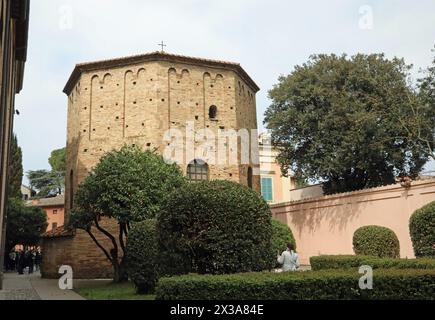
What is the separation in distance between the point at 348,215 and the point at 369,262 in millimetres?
8647

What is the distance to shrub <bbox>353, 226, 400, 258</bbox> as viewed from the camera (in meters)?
16.5

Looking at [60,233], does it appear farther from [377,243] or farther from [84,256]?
[377,243]

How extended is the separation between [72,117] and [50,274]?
874 cm

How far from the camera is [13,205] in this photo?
A: 34219mm

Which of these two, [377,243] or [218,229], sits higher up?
[218,229]

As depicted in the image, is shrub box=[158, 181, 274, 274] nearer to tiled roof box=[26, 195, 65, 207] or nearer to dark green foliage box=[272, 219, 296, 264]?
dark green foliage box=[272, 219, 296, 264]

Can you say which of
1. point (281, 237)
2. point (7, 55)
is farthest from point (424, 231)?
point (7, 55)

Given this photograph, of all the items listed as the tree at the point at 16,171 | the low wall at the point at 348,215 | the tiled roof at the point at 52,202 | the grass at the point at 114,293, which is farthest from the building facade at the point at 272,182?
the tiled roof at the point at 52,202

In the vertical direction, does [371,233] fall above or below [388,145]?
below

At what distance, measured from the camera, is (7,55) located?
45.9ft

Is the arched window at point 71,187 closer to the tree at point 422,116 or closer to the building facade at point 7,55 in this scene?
the building facade at point 7,55

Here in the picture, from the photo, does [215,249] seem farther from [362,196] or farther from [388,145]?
[388,145]

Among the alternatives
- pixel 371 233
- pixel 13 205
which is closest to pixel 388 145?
pixel 371 233
